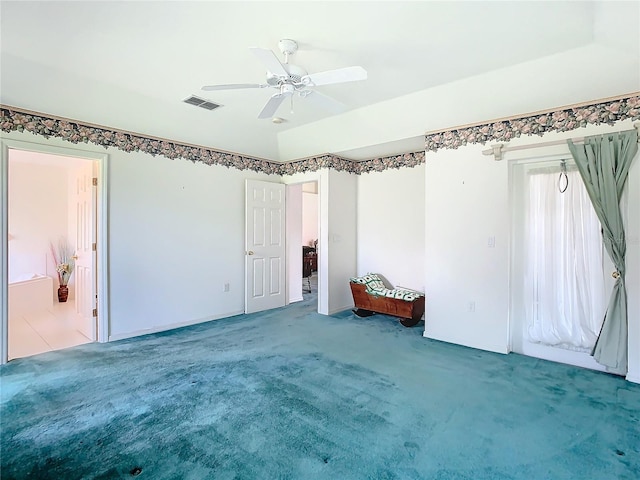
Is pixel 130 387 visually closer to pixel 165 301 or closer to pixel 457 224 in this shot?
pixel 165 301

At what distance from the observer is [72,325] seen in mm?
4578

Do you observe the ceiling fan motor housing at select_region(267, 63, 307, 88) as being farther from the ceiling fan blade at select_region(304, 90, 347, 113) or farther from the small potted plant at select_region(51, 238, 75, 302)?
the small potted plant at select_region(51, 238, 75, 302)

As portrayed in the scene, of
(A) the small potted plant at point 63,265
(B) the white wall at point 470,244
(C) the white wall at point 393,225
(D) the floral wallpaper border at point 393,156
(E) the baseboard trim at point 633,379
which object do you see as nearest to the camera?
(E) the baseboard trim at point 633,379

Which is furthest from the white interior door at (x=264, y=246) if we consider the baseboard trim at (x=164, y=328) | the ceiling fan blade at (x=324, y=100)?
the ceiling fan blade at (x=324, y=100)

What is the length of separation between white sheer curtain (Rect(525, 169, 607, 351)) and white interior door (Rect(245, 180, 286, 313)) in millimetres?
3648

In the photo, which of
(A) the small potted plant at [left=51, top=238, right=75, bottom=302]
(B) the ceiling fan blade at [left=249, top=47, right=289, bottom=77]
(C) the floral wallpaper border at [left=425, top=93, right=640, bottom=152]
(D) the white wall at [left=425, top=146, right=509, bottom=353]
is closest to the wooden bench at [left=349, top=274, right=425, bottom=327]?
(D) the white wall at [left=425, top=146, right=509, bottom=353]

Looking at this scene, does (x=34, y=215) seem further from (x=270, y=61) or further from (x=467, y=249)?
(x=467, y=249)

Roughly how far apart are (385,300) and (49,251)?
6.11 metres

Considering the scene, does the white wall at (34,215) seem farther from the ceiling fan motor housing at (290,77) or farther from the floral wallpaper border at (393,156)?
the ceiling fan motor housing at (290,77)

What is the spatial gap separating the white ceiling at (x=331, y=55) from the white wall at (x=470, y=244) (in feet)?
1.55

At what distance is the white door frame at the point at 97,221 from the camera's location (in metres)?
3.26

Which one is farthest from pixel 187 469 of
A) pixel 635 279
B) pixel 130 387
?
pixel 635 279

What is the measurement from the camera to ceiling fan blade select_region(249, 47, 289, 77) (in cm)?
214

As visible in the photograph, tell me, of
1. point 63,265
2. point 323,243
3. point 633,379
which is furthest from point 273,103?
point 63,265
